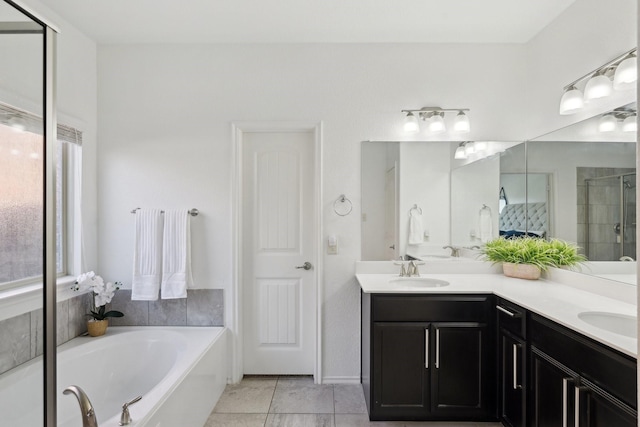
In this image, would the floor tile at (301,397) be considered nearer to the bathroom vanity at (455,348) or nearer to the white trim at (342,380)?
the white trim at (342,380)

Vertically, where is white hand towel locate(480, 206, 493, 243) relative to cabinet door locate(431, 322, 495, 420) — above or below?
above

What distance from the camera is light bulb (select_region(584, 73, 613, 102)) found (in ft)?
6.34

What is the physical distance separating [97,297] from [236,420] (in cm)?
133

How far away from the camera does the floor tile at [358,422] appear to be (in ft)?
7.04

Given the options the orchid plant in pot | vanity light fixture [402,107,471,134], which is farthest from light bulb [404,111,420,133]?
the orchid plant in pot

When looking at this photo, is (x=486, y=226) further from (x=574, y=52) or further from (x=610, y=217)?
(x=574, y=52)

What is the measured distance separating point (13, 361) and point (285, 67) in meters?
2.40

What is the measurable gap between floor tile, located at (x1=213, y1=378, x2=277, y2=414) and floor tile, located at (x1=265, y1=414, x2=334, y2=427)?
12cm

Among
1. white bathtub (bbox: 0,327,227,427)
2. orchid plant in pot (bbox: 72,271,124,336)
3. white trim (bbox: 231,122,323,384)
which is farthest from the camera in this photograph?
white trim (bbox: 231,122,323,384)

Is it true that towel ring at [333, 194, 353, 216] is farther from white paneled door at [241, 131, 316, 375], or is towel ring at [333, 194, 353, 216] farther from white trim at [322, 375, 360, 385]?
white trim at [322, 375, 360, 385]

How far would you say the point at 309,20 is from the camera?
7.86 feet

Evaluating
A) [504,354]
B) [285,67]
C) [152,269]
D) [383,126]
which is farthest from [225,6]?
[504,354]

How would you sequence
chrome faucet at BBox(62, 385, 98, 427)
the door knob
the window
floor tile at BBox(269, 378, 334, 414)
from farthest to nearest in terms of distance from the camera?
1. the door knob
2. floor tile at BBox(269, 378, 334, 414)
3. chrome faucet at BBox(62, 385, 98, 427)
4. the window

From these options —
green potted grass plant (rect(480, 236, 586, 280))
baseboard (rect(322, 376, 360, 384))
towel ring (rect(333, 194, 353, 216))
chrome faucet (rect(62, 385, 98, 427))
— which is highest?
towel ring (rect(333, 194, 353, 216))
